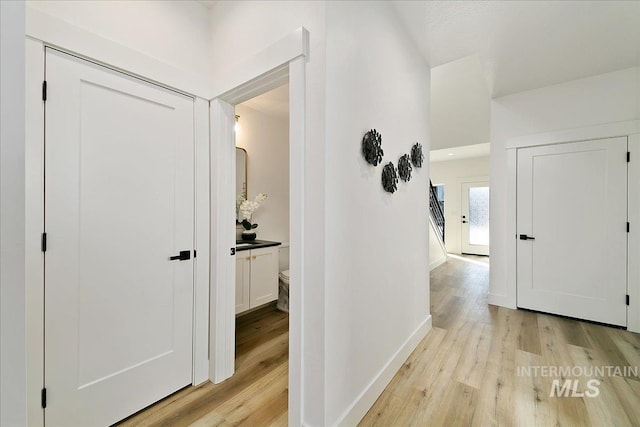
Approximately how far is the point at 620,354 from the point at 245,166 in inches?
163

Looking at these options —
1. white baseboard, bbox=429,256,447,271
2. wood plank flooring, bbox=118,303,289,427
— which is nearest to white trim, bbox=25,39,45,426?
wood plank flooring, bbox=118,303,289,427

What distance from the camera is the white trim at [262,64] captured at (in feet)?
4.46

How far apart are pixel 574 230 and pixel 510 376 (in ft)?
→ 6.71

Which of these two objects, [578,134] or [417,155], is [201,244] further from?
[578,134]

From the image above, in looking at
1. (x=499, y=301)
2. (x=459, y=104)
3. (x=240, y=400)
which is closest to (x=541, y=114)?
(x=459, y=104)

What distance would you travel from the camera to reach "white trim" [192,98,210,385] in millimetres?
1856

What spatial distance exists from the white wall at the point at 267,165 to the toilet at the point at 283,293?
67cm

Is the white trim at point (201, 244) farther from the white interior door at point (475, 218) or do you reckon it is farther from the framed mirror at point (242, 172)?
the white interior door at point (475, 218)

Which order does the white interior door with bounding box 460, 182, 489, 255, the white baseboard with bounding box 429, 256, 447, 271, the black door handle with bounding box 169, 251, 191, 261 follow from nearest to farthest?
the black door handle with bounding box 169, 251, 191, 261
the white baseboard with bounding box 429, 256, 447, 271
the white interior door with bounding box 460, 182, 489, 255

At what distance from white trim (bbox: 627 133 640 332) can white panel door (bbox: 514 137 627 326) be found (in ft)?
0.13

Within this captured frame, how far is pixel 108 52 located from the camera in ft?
4.80

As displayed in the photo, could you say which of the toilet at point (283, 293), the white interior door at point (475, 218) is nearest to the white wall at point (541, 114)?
the toilet at point (283, 293)

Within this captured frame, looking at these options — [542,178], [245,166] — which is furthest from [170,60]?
[542,178]

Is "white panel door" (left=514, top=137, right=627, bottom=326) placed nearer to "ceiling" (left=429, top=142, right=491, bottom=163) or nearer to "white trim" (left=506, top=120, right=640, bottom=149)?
"white trim" (left=506, top=120, right=640, bottom=149)
